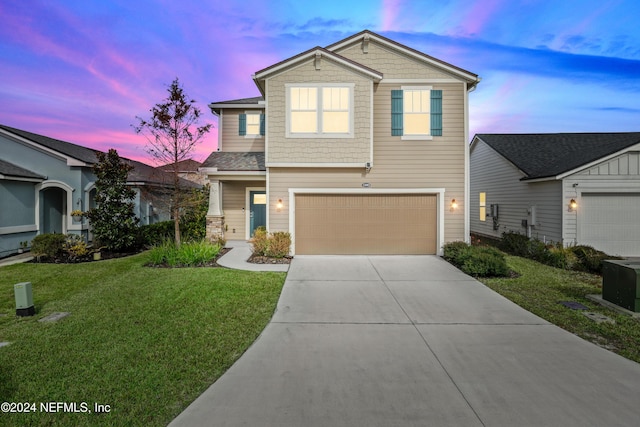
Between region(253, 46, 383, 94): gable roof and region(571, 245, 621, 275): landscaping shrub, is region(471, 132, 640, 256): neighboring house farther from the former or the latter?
region(253, 46, 383, 94): gable roof

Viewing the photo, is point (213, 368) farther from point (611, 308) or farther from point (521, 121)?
point (521, 121)

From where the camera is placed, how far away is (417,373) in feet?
12.0

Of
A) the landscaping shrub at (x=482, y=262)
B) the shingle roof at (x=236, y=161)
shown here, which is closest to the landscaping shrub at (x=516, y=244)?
the landscaping shrub at (x=482, y=262)

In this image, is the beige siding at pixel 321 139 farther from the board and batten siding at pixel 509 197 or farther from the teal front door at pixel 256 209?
the board and batten siding at pixel 509 197

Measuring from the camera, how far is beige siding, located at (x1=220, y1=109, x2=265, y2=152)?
1404 centimetres

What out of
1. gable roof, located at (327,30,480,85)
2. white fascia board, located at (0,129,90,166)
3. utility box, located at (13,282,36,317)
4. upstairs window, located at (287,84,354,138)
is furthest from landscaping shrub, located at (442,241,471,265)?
white fascia board, located at (0,129,90,166)

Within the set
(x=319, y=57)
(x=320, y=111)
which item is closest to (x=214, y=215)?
(x=320, y=111)

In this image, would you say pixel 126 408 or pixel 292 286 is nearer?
pixel 126 408

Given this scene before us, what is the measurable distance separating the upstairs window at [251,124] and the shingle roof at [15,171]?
26.3 feet

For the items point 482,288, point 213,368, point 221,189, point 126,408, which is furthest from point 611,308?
point 221,189

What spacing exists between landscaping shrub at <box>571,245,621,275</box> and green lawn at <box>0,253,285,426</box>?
9.18m

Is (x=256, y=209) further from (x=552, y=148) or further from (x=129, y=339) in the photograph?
(x=552, y=148)

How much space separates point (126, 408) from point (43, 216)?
14123mm

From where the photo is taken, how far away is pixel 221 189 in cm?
1348
